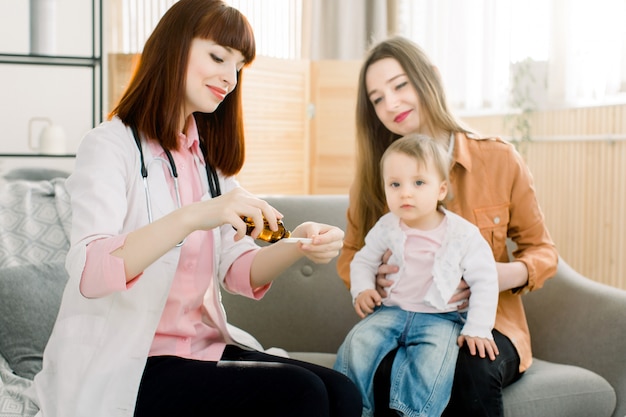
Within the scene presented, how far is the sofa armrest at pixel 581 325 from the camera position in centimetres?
179

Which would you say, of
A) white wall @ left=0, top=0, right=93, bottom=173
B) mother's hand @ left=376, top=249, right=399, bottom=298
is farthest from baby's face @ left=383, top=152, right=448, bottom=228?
white wall @ left=0, top=0, right=93, bottom=173

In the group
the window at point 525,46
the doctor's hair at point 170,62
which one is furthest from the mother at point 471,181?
the window at point 525,46

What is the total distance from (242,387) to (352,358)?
0.37m

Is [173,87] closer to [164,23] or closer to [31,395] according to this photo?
[164,23]

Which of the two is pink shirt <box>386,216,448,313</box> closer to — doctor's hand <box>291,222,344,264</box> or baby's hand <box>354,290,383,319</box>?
baby's hand <box>354,290,383,319</box>

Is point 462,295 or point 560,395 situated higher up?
point 462,295

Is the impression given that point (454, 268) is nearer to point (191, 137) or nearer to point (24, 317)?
point (191, 137)

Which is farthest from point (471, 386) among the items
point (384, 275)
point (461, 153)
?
point (461, 153)

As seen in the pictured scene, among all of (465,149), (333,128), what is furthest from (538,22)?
(465,149)

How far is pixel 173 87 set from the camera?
148 cm

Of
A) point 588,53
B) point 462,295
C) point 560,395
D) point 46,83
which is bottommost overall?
point 560,395

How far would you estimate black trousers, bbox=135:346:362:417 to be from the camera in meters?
1.32

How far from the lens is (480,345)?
5.26 feet

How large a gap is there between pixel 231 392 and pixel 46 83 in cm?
305
